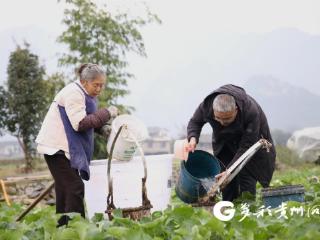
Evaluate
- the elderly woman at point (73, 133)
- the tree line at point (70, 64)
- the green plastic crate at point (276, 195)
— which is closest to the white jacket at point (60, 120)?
the elderly woman at point (73, 133)

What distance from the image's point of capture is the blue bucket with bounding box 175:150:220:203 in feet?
13.9

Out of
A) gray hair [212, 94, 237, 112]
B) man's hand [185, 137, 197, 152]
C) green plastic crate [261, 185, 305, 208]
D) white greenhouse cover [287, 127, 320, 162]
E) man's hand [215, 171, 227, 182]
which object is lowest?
white greenhouse cover [287, 127, 320, 162]

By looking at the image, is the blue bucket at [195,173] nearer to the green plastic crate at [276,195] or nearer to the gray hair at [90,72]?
the green plastic crate at [276,195]

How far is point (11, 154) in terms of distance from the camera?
17500mm

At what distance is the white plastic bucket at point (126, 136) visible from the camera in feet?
13.2

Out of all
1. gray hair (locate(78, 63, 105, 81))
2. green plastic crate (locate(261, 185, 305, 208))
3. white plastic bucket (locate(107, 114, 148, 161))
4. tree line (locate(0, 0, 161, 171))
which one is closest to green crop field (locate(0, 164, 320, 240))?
green plastic crate (locate(261, 185, 305, 208))

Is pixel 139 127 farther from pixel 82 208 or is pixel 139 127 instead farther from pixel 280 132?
pixel 280 132

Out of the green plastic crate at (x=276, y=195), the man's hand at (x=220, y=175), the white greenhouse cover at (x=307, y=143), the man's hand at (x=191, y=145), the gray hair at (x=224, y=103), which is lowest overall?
the white greenhouse cover at (x=307, y=143)

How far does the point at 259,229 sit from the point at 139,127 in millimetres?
1270

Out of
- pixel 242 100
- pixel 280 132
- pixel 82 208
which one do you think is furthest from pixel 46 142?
pixel 280 132

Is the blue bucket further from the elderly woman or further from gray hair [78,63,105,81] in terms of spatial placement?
gray hair [78,63,105,81]

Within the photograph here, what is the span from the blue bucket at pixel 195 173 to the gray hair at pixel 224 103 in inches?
19.6

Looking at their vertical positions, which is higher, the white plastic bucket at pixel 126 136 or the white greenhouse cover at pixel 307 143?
the white plastic bucket at pixel 126 136

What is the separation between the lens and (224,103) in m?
4.04
